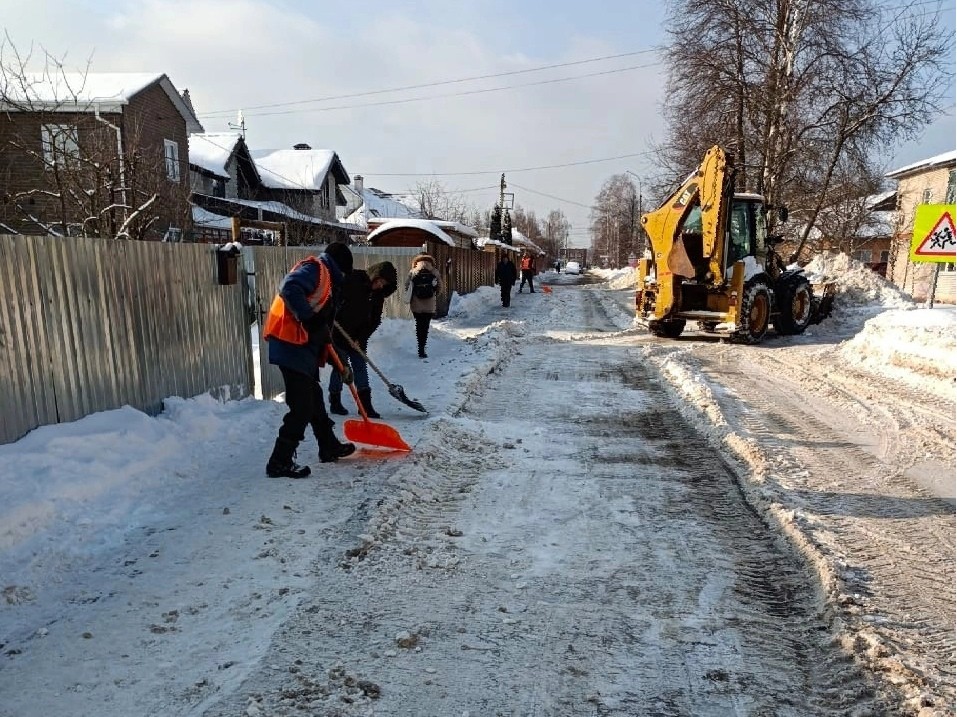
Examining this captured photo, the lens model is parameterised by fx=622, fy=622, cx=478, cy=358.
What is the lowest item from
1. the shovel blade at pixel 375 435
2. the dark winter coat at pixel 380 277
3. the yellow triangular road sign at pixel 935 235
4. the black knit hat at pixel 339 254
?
the shovel blade at pixel 375 435

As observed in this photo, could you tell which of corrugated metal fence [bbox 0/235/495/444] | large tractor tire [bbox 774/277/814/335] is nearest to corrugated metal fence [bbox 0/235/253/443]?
corrugated metal fence [bbox 0/235/495/444]

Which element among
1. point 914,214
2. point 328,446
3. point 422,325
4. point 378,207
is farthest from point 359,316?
point 378,207

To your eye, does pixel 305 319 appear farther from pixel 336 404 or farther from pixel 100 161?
pixel 100 161

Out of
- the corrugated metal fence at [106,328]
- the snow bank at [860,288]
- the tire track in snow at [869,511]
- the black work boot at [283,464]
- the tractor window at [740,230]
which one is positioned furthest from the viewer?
the snow bank at [860,288]

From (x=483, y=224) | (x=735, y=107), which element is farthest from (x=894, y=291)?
(x=483, y=224)

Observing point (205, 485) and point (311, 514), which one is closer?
point (311, 514)

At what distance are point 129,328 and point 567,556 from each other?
4311 mm

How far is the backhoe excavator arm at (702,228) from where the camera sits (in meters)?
12.1

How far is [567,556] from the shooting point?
11.9 feet

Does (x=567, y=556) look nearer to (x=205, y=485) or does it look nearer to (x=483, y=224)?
(x=205, y=485)

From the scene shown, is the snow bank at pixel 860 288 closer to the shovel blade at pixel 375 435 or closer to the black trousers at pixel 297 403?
the shovel blade at pixel 375 435

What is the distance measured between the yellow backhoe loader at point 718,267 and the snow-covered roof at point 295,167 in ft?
91.5

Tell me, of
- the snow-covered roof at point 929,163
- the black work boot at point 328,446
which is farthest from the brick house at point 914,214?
the black work boot at point 328,446

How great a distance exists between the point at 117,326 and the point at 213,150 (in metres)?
30.0
